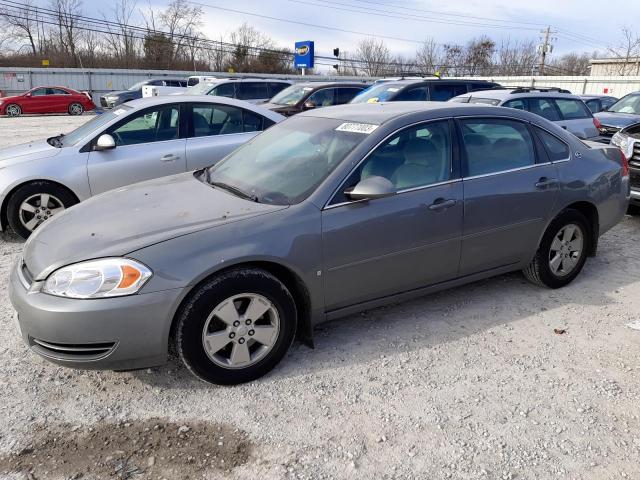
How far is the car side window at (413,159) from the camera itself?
3503 millimetres

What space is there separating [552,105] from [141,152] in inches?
286

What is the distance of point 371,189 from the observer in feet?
10.7

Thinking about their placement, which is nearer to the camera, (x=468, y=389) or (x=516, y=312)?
(x=468, y=389)

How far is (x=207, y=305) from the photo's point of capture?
2910mm

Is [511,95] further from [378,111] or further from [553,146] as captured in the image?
[378,111]

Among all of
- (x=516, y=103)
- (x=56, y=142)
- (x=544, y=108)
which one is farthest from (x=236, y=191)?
(x=544, y=108)

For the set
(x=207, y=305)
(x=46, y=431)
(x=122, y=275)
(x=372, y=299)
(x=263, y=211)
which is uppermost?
(x=263, y=211)

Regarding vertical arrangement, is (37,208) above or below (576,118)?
below

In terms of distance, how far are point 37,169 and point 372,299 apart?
413cm

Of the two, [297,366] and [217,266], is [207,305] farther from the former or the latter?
[297,366]

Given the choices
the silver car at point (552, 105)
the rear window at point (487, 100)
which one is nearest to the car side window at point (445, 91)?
the silver car at point (552, 105)

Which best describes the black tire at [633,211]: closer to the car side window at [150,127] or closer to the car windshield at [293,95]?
the car side window at [150,127]

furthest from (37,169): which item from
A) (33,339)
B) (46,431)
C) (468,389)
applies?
(468,389)

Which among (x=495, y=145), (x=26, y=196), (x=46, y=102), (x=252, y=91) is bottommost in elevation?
(x=46, y=102)
